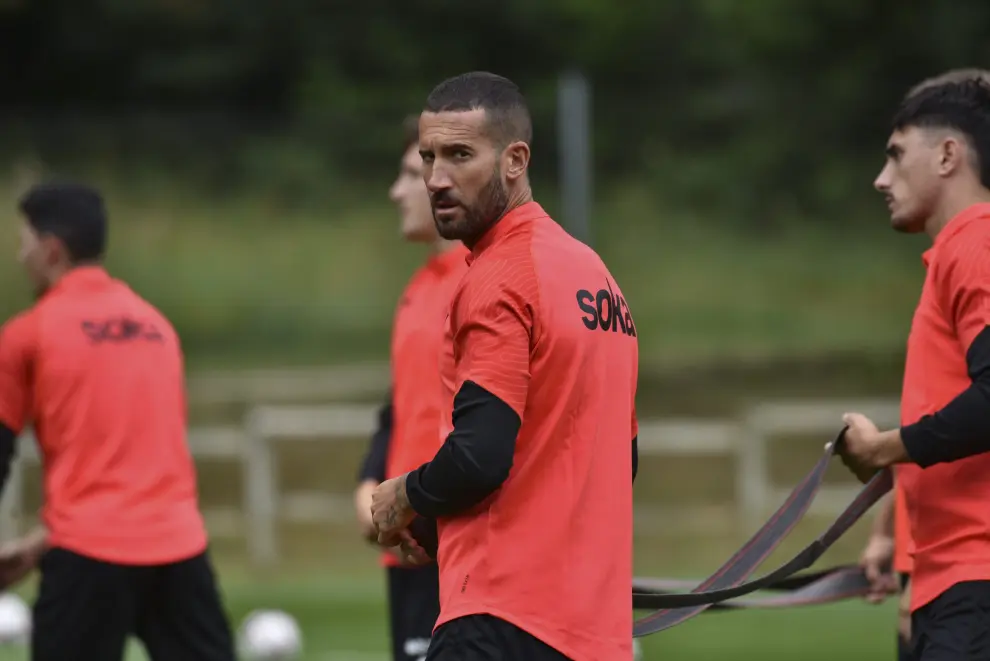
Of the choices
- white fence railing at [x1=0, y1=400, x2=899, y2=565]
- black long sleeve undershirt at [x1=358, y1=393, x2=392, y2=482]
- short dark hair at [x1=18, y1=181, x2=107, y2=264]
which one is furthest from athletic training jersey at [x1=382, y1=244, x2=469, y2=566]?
white fence railing at [x1=0, y1=400, x2=899, y2=565]

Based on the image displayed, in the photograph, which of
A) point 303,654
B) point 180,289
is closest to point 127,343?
point 303,654

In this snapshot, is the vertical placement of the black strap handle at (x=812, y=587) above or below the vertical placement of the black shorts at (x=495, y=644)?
below

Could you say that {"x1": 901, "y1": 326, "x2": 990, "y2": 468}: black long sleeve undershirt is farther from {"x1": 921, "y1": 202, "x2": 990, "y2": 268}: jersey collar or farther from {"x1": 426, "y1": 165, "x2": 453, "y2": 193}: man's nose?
{"x1": 426, "y1": 165, "x2": 453, "y2": 193}: man's nose

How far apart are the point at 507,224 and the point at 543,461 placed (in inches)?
22.4

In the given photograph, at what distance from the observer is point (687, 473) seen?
17.4 metres

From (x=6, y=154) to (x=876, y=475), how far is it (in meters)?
19.0

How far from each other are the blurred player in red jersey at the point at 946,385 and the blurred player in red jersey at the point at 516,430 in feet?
3.19

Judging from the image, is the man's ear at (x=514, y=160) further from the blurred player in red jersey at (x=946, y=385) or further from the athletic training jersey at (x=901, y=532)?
the athletic training jersey at (x=901, y=532)

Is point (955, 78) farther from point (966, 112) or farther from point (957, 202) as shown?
point (957, 202)

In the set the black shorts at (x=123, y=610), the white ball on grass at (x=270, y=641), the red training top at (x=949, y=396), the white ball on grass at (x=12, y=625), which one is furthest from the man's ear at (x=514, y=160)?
the white ball on grass at (x=12, y=625)

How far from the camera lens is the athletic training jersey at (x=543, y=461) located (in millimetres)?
3977

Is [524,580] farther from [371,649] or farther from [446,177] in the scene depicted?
[371,649]

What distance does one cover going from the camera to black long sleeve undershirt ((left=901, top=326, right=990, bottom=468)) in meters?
4.54

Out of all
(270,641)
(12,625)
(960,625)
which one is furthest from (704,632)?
(960,625)
